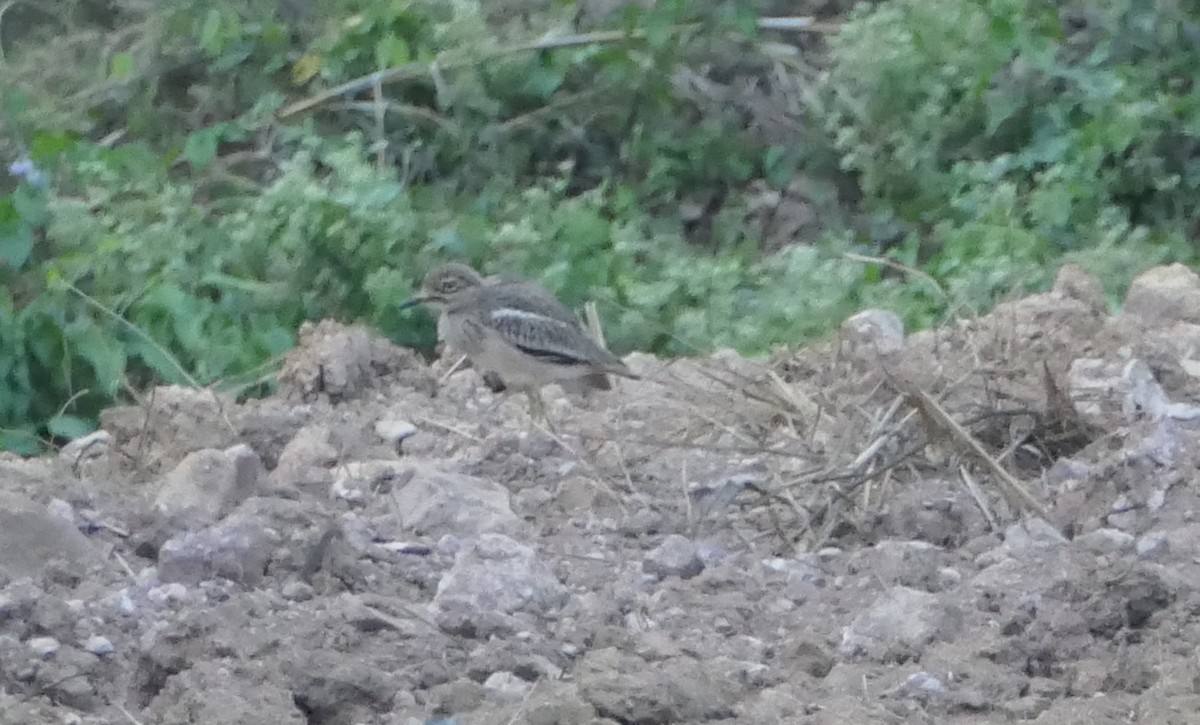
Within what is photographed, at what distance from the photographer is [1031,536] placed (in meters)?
5.16

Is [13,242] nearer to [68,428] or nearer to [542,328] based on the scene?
[68,428]

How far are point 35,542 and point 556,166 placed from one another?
19.5 ft

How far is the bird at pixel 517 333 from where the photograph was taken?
284 inches

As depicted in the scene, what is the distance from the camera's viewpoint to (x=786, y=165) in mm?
10484

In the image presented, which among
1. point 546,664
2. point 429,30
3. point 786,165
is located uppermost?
→ point 546,664

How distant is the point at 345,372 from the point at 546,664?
8.97 ft

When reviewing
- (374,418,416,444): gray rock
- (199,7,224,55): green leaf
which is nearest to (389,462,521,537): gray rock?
(374,418,416,444): gray rock

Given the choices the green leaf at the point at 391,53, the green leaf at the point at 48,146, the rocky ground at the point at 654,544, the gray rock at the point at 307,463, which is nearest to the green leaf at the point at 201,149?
the green leaf at the point at 48,146

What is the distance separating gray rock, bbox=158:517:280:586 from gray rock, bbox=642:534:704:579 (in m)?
0.90

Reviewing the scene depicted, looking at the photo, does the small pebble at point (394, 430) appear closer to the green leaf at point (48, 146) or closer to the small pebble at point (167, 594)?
the small pebble at point (167, 594)

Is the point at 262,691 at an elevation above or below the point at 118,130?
above

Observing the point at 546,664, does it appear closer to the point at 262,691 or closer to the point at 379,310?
the point at 262,691

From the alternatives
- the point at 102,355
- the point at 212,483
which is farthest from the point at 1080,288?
the point at 102,355

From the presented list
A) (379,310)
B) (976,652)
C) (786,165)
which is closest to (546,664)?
(976,652)
